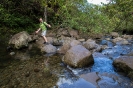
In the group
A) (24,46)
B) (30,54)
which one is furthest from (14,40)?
(30,54)

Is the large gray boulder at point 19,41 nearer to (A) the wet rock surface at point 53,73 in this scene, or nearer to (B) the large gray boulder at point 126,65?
(A) the wet rock surface at point 53,73

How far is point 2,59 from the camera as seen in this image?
8.97m

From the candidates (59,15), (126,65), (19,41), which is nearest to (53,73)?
(126,65)

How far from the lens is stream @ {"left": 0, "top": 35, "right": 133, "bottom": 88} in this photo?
6148mm

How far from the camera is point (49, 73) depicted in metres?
7.20

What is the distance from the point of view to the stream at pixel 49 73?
242 inches

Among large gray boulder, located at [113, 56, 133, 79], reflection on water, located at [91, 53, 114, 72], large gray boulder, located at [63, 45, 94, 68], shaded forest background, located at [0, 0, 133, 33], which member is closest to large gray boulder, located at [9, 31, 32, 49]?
shaded forest background, located at [0, 0, 133, 33]

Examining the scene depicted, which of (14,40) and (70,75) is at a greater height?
(14,40)

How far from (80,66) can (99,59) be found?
72.5 inches

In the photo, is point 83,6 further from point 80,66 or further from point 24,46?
point 80,66

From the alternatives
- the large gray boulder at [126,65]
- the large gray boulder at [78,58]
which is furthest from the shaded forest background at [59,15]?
the large gray boulder at [126,65]

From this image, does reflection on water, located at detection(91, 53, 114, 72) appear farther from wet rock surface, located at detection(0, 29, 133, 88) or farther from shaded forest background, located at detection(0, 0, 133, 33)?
shaded forest background, located at detection(0, 0, 133, 33)

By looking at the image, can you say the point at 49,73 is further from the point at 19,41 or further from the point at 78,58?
the point at 19,41

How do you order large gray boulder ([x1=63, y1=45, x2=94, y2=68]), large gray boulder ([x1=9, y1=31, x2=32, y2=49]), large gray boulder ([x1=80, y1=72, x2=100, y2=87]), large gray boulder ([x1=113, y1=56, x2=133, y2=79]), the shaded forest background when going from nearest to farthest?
large gray boulder ([x1=80, y1=72, x2=100, y2=87])
large gray boulder ([x1=113, y1=56, x2=133, y2=79])
large gray boulder ([x1=63, y1=45, x2=94, y2=68])
large gray boulder ([x1=9, y1=31, x2=32, y2=49])
the shaded forest background
